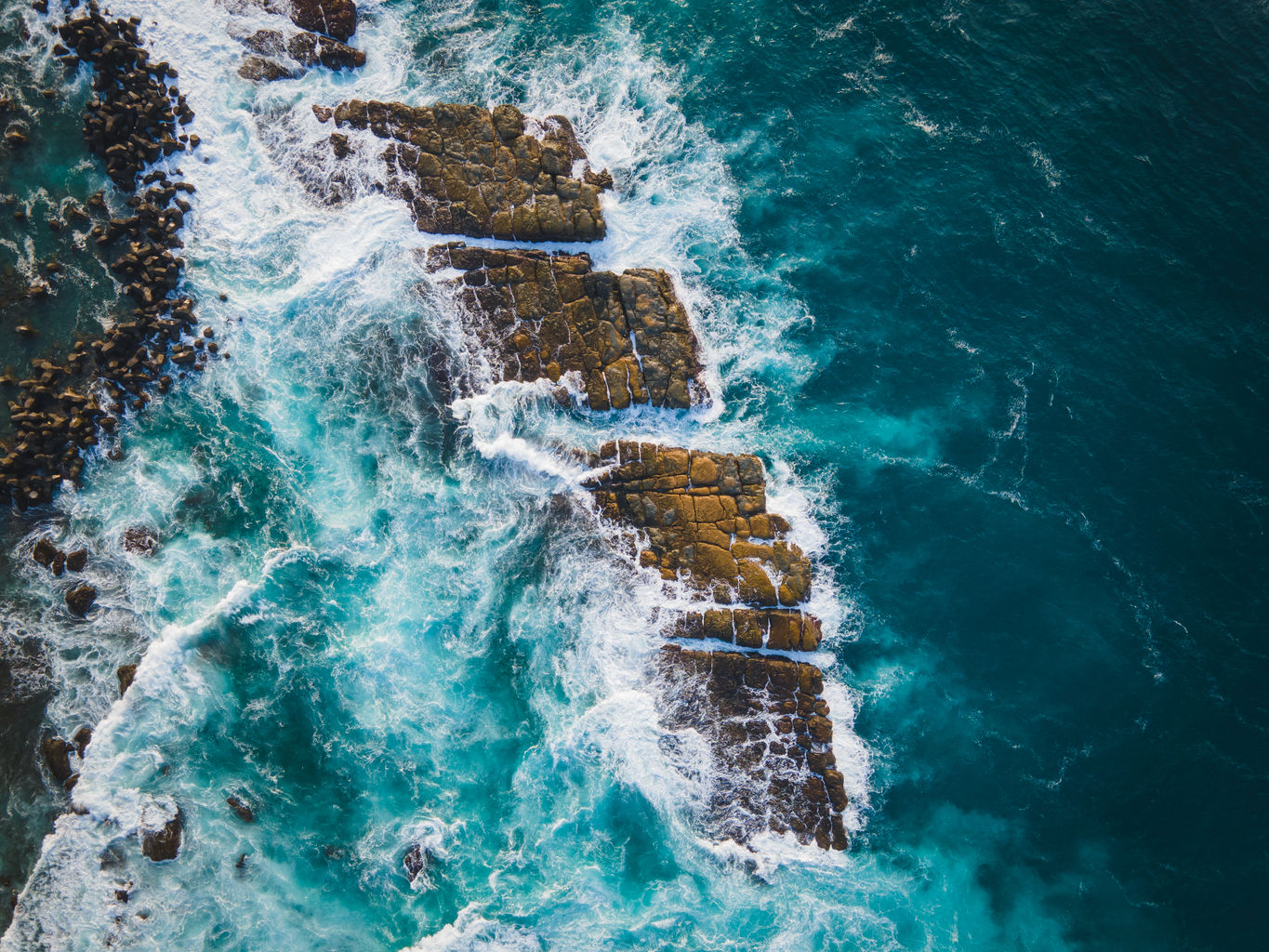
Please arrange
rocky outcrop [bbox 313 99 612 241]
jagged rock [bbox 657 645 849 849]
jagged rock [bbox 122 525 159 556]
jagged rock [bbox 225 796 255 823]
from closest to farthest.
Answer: jagged rock [bbox 225 796 255 823], jagged rock [bbox 122 525 159 556], jagged rock [bbox 657 645 849 849], rocky outcrop [bbox 313 99 612 241]

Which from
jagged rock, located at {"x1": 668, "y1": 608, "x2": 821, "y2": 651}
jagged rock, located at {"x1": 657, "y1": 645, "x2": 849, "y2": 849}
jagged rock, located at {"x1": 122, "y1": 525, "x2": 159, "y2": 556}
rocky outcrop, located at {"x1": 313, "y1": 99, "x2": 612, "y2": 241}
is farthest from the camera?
rocky outcrop, located at {"x1": 313, "y1": 99, "x2": 612, "y2": 241}

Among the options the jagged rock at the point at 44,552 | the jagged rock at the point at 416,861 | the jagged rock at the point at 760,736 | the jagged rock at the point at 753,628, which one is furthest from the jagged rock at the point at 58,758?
the jagged rock at the point at 753,628

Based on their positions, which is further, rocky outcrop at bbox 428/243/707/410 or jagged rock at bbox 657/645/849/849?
rocky outcrop at bbox 428/243/707/410

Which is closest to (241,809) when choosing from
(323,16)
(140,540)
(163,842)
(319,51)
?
(163,842)

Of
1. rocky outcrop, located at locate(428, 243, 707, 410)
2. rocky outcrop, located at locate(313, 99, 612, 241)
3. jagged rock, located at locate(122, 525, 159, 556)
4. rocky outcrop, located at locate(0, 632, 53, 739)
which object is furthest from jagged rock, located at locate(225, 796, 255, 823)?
rocky outcrop, located at locate(313, 99, 612, 241)

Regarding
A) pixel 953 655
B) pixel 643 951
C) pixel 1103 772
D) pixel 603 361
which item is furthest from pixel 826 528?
pixel 643 951

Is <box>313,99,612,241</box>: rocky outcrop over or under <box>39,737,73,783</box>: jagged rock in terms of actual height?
over

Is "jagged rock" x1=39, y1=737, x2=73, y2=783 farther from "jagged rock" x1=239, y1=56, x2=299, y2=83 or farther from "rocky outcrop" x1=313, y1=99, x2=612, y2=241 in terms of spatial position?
"jagged rock" x1=239, y1=56, x2=299, y2=83

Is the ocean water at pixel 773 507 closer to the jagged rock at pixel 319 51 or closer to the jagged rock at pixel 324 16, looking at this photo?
the jagged rock at pixel 319 51
